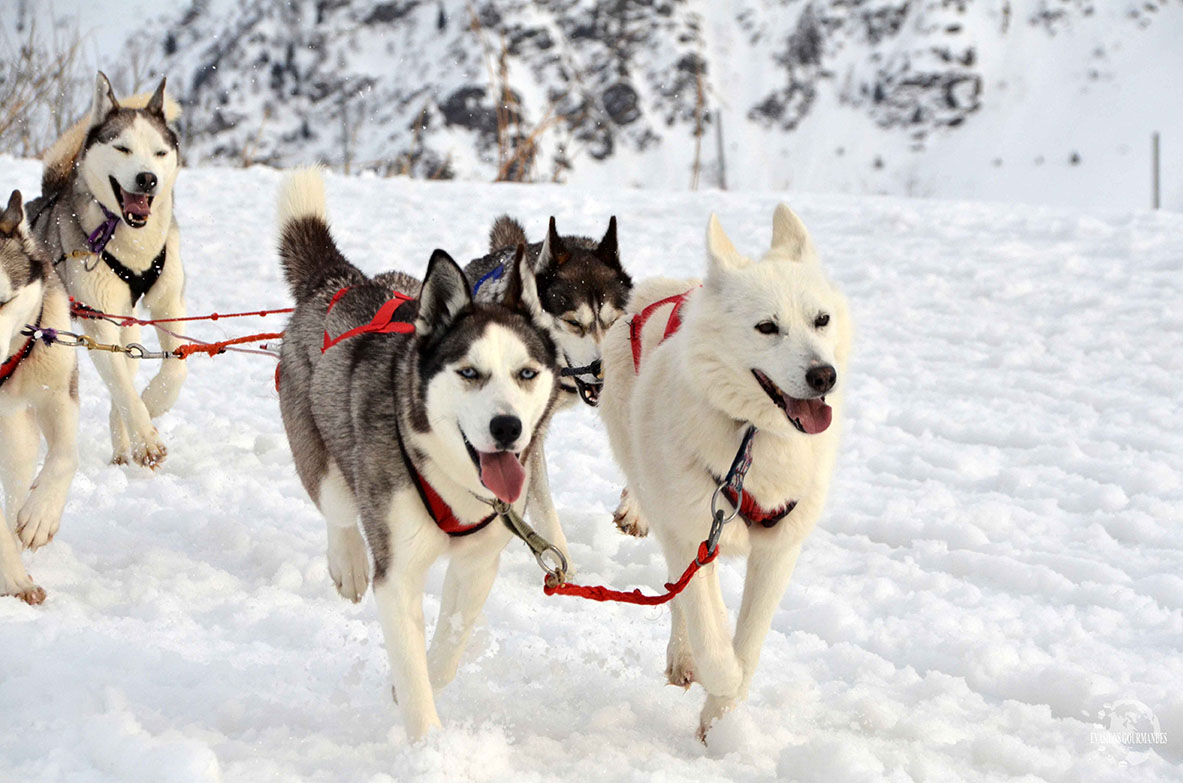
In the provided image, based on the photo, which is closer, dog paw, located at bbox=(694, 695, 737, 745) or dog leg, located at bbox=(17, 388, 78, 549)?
dog paw, located at bbox=(694, 695, 737, 745)

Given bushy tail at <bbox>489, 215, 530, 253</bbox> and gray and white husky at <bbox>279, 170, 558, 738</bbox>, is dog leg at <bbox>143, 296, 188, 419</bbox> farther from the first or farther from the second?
gray and white husky at <bbox>279, 170, 558, 738</bbox>

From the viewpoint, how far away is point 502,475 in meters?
2.39

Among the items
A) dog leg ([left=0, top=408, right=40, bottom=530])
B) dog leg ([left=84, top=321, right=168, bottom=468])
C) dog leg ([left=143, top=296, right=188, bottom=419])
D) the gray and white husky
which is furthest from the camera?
dog leg ([left=143, top=296, right=188, bottom=419])

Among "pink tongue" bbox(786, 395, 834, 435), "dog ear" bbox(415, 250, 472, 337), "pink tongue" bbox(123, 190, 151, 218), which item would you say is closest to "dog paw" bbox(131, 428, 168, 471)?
"pink tongue" bbox(123, 190, 151, 218)

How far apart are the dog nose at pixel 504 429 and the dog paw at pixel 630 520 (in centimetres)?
197

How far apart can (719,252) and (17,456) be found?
9.01 ft

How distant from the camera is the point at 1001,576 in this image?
3779 mm

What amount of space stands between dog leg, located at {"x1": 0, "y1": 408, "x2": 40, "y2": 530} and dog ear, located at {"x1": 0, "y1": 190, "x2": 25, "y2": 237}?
0.63 metres

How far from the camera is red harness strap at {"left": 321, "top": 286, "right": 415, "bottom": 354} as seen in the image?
279 cm

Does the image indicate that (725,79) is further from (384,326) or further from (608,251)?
(384,326)

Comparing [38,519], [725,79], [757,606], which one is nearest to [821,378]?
[757,606]

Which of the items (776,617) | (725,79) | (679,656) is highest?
(725,79)

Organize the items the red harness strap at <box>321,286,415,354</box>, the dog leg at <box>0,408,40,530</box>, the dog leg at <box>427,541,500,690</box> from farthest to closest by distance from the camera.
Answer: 1. the dog leg at <box>0,408,40,530</box>
2. the red harness strap at <box>321,286,415,354</box>
3. the dog leg at <box>427,541,500,690</box>

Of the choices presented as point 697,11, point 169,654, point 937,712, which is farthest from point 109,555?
point 697,11
